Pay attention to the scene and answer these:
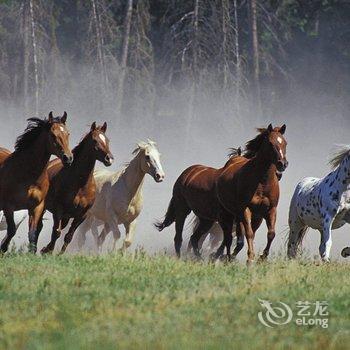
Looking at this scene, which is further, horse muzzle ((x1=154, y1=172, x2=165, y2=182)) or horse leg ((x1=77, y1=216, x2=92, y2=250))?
horse leg ((x1=77, y1=216, x2=92, y2=250))

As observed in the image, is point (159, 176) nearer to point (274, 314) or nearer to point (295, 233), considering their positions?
point (295, 233)

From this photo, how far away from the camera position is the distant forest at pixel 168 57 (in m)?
50.6

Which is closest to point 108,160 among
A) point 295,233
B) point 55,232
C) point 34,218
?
point 55,232

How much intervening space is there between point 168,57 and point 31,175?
121 feet

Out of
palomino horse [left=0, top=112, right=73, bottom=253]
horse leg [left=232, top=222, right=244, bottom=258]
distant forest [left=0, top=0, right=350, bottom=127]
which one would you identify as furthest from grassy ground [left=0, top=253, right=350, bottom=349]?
distant forest [left=0, top=0, right=350, bottom=127]

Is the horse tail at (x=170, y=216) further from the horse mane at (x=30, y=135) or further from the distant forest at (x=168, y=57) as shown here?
the distant forest at (x=168, y=57)

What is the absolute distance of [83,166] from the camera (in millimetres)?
19500

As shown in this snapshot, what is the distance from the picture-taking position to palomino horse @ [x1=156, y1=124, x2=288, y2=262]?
18.8 m

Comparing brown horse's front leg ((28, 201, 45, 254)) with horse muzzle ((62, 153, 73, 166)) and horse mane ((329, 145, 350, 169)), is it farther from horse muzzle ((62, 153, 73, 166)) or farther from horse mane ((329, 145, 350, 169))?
horse mane ((329, 145, 350, 169))

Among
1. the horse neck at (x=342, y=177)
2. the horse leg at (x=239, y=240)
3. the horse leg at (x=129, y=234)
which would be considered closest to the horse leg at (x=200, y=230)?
the horse leg at (x=129, y=234)

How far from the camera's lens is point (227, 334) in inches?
449

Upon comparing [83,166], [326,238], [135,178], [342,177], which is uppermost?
[135,178]

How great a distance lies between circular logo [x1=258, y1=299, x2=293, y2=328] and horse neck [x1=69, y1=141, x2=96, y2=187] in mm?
6865

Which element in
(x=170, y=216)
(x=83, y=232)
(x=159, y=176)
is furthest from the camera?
(x=83, y=232)
